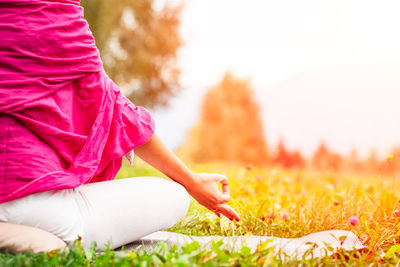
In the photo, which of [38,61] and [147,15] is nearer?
[38,61]

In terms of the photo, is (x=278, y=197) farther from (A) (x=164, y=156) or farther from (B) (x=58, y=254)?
(B) (x=58, y=254)

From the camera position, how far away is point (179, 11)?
1229 cm

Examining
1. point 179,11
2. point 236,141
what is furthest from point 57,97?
point 236,141

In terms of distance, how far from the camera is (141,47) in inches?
450

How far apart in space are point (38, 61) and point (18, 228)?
646 millimetres

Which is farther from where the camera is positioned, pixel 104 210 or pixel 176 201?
pixel 176 201

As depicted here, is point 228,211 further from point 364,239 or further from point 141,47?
point 141,47

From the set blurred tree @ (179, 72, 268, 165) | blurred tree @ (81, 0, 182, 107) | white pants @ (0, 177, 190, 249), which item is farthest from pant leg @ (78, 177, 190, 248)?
blurred tree @ (179, 72, 268, 165)

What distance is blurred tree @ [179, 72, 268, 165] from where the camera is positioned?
18.4 meters

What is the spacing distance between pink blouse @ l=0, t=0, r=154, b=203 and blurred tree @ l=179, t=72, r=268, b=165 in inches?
650

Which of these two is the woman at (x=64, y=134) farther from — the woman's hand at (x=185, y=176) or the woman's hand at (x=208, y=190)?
the woman's hand at (x=208, y=190)

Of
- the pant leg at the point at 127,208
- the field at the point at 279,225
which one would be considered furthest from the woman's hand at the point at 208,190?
the field at the point at 279,225

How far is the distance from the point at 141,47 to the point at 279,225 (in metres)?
9.58

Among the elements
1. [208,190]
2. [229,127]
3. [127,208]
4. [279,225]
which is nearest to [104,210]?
[127,208]
